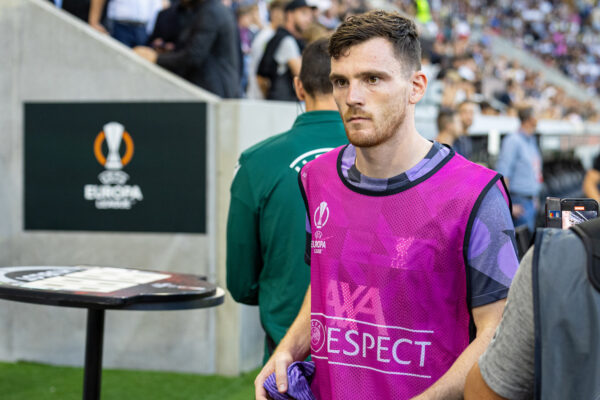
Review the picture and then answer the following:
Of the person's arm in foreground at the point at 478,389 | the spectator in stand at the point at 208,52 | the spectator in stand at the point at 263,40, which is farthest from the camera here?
the spectator in stand at the point at 263,40

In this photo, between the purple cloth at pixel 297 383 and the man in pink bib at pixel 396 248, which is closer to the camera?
the man in pink bib at pixel 396 248

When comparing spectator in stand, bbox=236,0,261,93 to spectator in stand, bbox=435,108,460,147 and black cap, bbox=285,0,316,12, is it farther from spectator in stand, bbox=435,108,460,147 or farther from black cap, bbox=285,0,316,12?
spectator in stand, bbox=435,108,460,147

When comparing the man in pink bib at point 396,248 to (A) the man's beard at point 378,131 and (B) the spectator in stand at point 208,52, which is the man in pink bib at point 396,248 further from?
(B) the spectator in stand at point 208,52

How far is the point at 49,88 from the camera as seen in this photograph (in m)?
5.30

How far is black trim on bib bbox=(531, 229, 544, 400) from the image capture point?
1229 millimetres

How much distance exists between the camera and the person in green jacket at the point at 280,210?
2.84 metres

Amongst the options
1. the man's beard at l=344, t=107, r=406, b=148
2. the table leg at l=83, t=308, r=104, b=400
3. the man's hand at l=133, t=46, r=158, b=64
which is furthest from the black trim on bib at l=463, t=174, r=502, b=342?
the man's hand at l=133, t=46, r=158, b=64

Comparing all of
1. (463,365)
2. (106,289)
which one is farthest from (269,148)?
(463,365)

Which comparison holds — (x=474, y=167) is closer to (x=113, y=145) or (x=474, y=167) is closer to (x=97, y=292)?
(x=97, y=292)

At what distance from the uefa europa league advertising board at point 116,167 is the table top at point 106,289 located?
5.13ft

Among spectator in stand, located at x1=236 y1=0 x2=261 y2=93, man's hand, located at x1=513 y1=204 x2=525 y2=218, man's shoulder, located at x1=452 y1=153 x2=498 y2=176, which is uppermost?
spectator in stand, located at x1=236 y1=0 x2=261 y2=93

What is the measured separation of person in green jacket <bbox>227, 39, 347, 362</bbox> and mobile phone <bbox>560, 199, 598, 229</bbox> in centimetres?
112

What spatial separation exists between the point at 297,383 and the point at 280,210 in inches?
40.4

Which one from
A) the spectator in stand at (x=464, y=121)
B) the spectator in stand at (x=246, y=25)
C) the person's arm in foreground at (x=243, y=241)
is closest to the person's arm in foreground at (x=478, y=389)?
the person's arm in foreground at (x=243, y=241)
